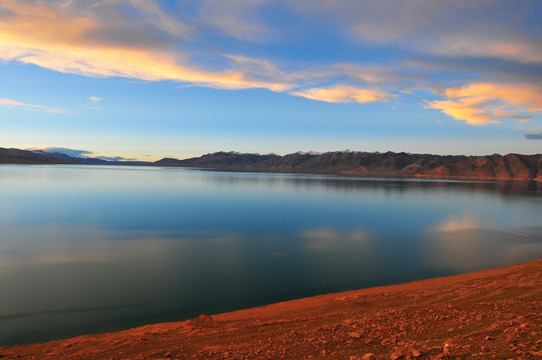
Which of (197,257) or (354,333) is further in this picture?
(197,257)

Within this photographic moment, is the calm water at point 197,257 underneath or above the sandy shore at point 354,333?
underneath

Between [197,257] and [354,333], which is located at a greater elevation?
[354,333]

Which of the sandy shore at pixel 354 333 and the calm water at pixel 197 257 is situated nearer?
the sandy shore at pixel 354 333

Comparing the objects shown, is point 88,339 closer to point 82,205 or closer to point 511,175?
point 82,205

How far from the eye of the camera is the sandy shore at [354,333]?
5.75 metres

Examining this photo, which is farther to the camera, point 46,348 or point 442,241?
point 442,241

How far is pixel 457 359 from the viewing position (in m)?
5.15

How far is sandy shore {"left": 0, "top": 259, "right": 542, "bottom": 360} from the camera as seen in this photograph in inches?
227

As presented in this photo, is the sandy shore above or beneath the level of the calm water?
above

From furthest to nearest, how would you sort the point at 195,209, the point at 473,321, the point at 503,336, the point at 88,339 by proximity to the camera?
the point at 195,209 < the point at 88,339 < the point at 473,321 < the point at 503,336

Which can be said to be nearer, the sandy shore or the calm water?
the sandy shore

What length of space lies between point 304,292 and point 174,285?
4537 mm

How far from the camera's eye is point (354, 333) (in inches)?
268

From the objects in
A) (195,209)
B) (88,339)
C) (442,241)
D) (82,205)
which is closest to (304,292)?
(88,339)
